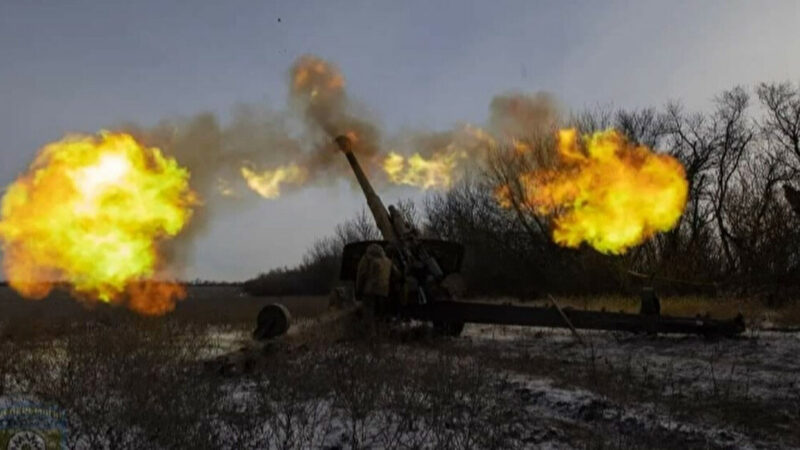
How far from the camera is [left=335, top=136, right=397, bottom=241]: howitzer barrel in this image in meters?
15.2

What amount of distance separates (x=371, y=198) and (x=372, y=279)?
8.97 ft

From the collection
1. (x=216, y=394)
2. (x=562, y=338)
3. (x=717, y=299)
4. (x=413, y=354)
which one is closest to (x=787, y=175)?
(x=717, y=299)

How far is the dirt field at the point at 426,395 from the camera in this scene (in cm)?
577

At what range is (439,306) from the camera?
1401cm

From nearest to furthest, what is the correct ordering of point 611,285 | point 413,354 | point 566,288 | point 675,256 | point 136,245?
point 413,354 → point 136,245 → point 675,256 → point 611,285 → point 566,288

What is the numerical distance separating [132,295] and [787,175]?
105ft

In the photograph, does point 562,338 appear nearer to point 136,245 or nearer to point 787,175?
point 136,245

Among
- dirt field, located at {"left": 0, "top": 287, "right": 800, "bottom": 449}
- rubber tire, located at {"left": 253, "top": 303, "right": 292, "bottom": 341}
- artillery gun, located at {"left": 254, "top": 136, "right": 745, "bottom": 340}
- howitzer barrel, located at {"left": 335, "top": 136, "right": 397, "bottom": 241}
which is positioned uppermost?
howitzer barrel, located at {"left": 335, "top": 136, "right": 397, "bottom": 241}

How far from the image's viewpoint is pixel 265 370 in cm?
930

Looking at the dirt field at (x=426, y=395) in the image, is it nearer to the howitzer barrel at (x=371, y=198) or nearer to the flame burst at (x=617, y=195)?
the flame burst at (x=617, y=195)

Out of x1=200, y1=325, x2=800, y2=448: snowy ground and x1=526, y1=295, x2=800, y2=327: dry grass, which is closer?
x1=200, y1=325, x2=800, y2=448: snowy ground

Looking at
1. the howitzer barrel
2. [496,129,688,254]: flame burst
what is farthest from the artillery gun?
[496,129,688,254]: flame burst

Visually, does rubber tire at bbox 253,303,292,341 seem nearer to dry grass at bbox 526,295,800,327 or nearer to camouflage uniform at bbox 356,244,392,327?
camouflage uniform at bbox 356,244,392,327

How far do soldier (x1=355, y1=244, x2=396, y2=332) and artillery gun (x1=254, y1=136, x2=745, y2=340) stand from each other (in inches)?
20.1
